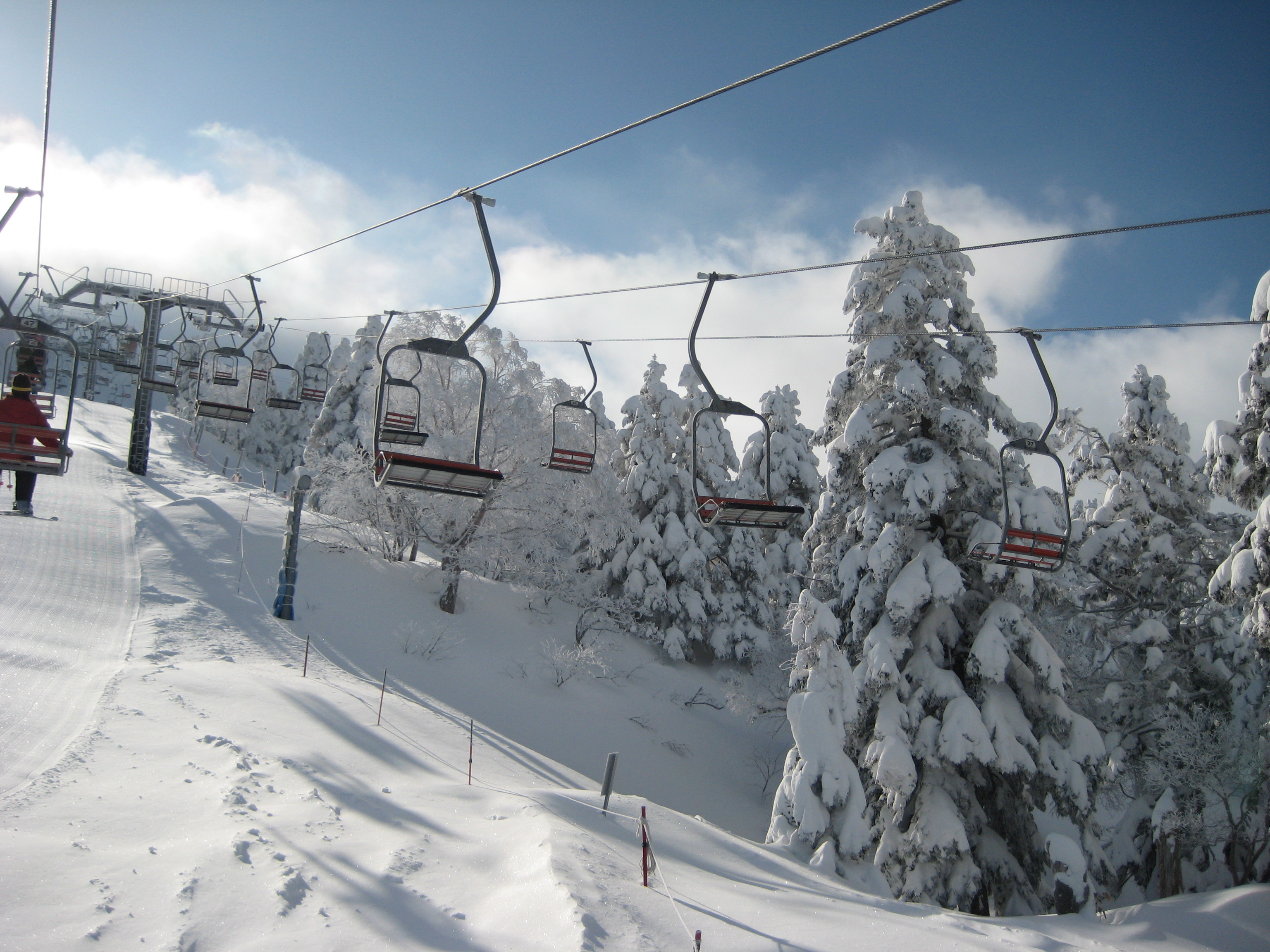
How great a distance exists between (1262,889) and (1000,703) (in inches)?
178

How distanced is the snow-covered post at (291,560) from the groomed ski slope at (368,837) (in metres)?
0.50

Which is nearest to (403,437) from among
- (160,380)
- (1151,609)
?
(1151,609)

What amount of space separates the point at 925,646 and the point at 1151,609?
25.3ft

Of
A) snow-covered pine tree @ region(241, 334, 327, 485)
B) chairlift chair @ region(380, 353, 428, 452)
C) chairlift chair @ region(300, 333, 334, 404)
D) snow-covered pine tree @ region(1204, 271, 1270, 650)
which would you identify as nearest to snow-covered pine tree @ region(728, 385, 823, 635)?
chairlift chair @ region(380, 353, 428, 452)

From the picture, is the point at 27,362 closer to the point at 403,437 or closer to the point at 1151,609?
the point at 403,437

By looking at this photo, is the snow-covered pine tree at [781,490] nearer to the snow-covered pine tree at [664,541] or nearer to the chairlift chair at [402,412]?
the snow-covered pine tree at [664,541]

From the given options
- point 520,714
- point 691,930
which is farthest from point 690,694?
point 691,930

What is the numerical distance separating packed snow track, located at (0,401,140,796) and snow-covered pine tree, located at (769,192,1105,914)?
37.4 feet

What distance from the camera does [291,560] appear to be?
2161 centimetres

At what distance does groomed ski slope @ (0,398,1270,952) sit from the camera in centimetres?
671

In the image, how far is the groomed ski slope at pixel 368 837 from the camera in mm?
6707

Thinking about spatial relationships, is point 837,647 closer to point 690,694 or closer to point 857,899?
point 857,899

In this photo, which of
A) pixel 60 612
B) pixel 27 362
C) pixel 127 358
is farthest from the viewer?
pixel 127 358

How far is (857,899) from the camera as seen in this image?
35.1 ft
